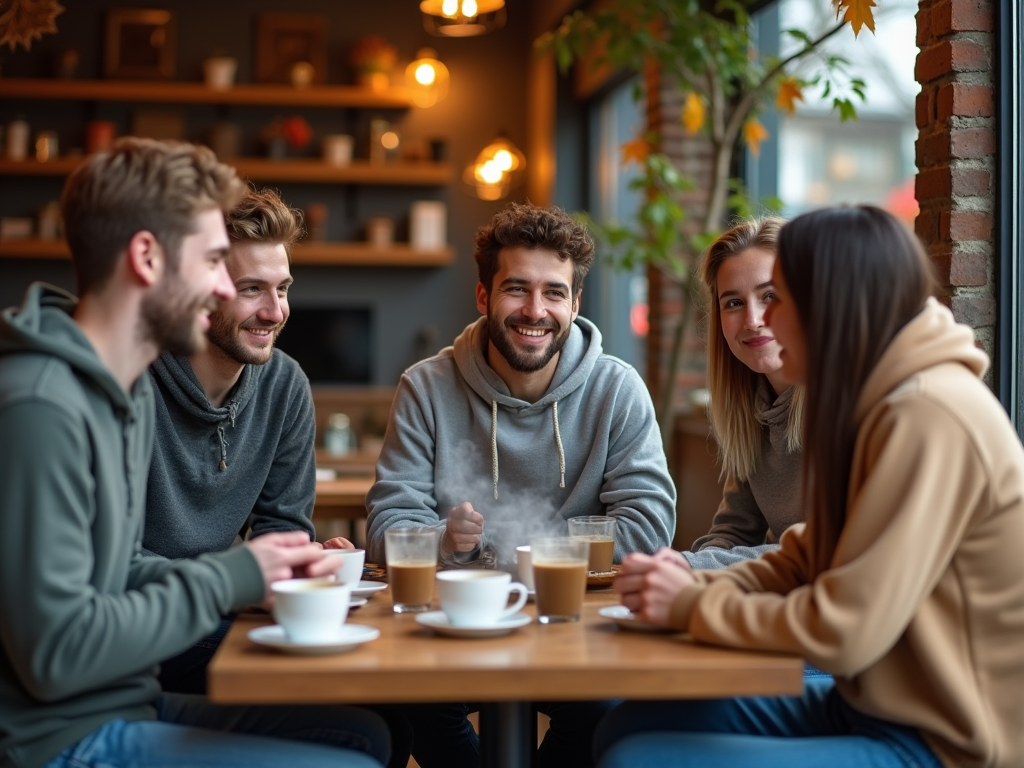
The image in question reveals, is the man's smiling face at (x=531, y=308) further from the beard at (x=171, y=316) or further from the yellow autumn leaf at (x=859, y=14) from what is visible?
the beard at (x=171, y=316)

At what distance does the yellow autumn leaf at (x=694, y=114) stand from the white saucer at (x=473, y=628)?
316 cm

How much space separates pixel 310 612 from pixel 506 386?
1181mm

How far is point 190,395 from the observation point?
7.96 ft

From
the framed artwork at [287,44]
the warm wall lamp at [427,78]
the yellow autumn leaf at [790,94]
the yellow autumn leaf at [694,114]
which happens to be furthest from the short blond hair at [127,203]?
the framed artwork at [287,44]

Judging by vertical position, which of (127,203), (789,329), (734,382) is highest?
(127,203)

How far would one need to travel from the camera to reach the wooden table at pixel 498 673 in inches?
55.6

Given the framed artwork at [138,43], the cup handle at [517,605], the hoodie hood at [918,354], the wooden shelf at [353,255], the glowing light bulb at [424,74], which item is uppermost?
the framed artwork at [138,43]

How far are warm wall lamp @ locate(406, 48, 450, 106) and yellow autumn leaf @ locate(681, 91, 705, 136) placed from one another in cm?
299

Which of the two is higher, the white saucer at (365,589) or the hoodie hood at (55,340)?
the hoodie hood at (55,340)

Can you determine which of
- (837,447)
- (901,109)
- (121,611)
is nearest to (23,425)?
(121,611)

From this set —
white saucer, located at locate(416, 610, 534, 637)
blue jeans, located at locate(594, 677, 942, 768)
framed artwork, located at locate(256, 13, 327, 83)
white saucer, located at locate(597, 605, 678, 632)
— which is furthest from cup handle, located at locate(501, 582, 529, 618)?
framed artwork, located at locate(256, 13, 327, 83)

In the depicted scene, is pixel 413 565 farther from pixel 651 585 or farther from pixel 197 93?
pixel 197 93

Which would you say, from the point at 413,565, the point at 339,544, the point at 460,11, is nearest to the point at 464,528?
the point at 339,544

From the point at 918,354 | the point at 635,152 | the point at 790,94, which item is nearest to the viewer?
the point at 918,354
